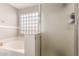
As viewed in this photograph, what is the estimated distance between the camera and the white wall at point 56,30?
1.02 meters

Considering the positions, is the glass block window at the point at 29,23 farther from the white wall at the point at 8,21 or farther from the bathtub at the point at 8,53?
the bathtub at the point at 8,53

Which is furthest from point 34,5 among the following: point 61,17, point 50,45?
point 50,45

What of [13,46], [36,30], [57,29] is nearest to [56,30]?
[57,29]

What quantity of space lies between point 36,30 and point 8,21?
309 millimetres

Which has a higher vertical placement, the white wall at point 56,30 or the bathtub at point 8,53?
the white wall at point 56,30

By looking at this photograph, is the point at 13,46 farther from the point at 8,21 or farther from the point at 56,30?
the point at 56,30

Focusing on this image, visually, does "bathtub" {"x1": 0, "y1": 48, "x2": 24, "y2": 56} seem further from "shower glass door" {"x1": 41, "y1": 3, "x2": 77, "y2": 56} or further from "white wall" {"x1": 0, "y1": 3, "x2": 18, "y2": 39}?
"shower glass door" {"x1": 41, "y1": 3, "x2": 77, "y2": 56}

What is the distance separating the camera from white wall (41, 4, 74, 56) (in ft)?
3.36

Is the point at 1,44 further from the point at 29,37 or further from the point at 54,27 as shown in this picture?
the point at 54,27

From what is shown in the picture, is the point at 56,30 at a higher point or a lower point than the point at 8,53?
higher

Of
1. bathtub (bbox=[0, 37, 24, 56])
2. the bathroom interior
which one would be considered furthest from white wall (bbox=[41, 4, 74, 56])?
bathtub (bbox=[0, 37, 24, 56])

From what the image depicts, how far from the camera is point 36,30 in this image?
1.06 metres

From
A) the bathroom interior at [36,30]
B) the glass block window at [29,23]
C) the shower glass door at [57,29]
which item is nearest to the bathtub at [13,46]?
the bathroom interior at [36,30]

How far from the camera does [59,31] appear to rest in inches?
41.2
